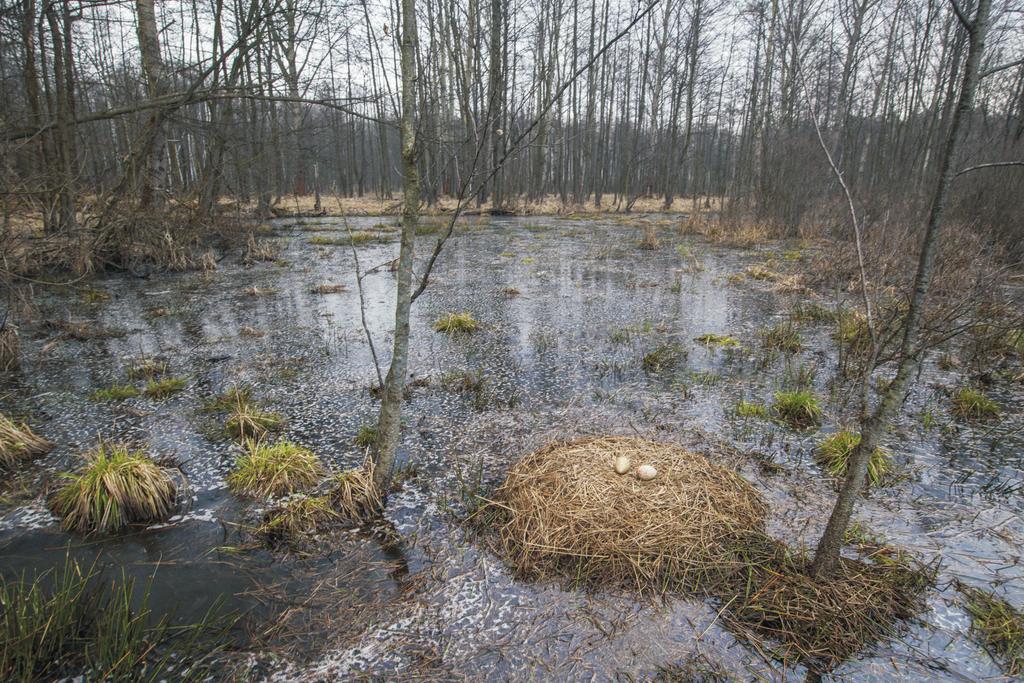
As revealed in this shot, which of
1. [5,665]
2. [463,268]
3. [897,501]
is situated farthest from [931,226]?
[463,268]

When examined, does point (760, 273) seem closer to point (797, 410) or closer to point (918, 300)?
point (797, 410)

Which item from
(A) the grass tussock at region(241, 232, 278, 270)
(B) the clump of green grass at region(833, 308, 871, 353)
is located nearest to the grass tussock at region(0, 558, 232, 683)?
(B) the clump of green grass at region(833, 308, 871, 353)

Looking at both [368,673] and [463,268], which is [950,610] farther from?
[463,268]

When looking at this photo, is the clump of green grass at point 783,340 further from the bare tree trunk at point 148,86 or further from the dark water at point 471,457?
the bare tree trunk at point 148,86

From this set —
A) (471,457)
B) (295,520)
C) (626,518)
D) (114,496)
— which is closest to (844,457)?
(626,518)

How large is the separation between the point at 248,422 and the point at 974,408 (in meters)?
6.11

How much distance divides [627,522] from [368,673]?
4.82ft

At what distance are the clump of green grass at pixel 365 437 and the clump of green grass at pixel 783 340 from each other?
4.69 m

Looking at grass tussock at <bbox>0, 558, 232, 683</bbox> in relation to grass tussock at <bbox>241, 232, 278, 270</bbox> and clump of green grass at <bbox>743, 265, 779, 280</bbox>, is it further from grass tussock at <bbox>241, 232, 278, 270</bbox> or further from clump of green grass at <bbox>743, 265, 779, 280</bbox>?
grass tussock at <bbox>241, 232, 278, 270</bbox>

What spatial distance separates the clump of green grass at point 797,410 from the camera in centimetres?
453

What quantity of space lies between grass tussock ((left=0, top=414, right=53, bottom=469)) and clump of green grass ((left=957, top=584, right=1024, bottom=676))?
5.81 metres

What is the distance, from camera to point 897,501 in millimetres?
3398

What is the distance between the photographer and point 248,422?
4.35m

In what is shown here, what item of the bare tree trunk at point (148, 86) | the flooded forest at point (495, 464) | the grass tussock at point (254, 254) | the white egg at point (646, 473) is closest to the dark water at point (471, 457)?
the flooded forest at point (495, 464)
